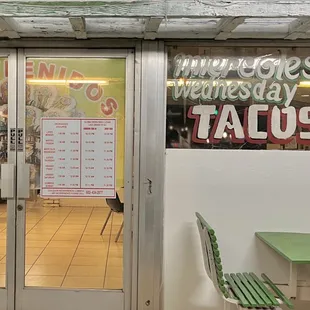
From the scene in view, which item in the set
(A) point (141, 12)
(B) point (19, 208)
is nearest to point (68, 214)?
(B) point (19, 208)

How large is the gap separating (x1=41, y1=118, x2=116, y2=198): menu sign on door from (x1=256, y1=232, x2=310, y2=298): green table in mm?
1228

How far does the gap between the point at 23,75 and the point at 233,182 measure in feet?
5.96

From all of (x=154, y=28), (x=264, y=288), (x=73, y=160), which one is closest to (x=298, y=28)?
(x=154, y=28)

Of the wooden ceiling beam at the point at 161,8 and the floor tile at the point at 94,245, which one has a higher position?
the wooden ceiling beam at the point at 161,8

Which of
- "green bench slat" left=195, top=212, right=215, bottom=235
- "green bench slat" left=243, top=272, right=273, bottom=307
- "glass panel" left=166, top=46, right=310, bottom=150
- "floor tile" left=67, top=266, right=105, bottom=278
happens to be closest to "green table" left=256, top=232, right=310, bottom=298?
"green bench slat" left=243, top=272, right=273, bottom=307

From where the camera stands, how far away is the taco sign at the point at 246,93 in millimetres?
3174

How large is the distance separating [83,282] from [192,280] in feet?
2.79

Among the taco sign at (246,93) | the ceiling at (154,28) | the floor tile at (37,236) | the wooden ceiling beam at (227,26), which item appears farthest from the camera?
the floor tile at (37,236)

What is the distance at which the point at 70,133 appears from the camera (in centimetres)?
323

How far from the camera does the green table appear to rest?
2.49 m

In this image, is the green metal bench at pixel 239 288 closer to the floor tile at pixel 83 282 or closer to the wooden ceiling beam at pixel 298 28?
the floor tile at pixel 83 282

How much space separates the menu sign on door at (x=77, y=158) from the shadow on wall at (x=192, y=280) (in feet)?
2.23

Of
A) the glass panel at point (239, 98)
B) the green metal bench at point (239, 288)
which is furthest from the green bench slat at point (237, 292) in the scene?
the glass panel at point (239, 98)

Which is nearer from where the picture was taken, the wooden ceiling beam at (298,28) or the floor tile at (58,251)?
the wooden ceiling beam at (298,28)
